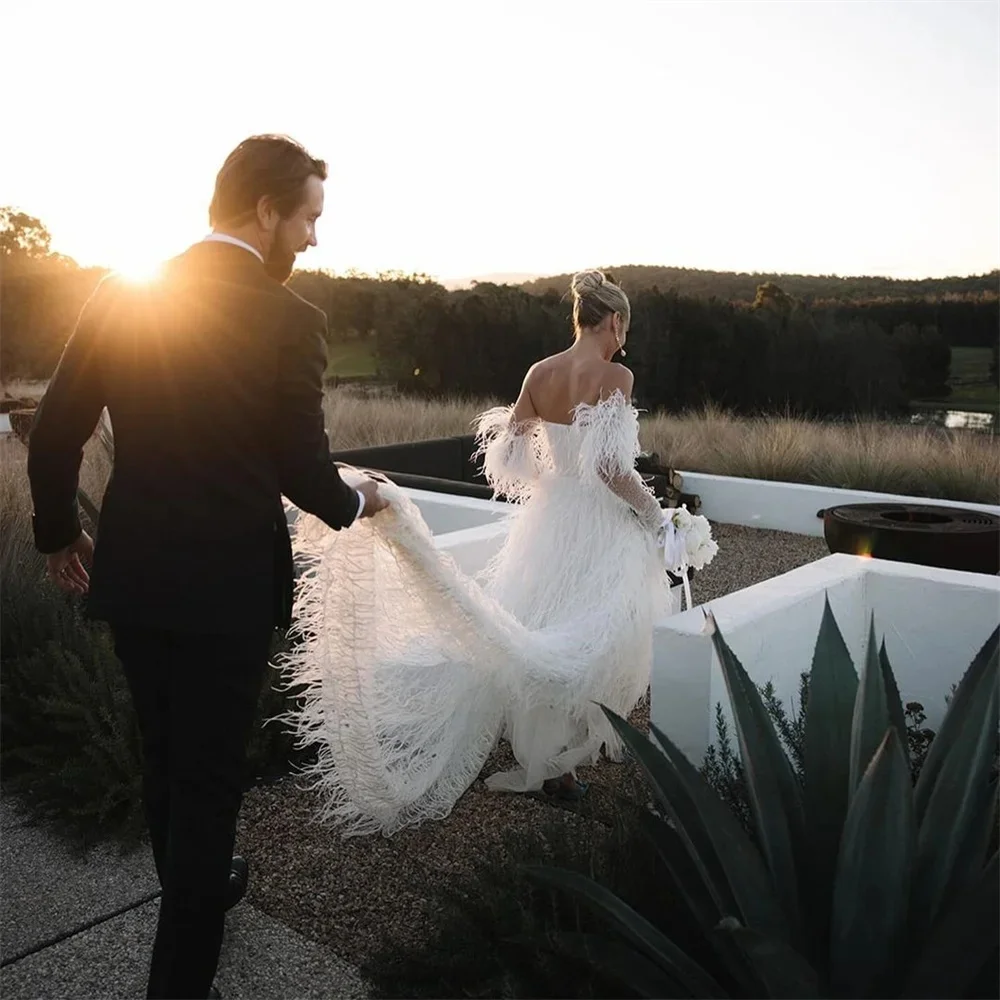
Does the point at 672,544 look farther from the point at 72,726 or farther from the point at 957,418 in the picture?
the point at 957,418

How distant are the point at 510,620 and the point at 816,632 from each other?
1.39m

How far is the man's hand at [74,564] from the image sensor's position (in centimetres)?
251

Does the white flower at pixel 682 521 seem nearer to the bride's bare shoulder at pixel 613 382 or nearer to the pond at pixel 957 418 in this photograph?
the bride's bare shoulder at pixel 613 382

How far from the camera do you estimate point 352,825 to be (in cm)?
351

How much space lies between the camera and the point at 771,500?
9.51 metres

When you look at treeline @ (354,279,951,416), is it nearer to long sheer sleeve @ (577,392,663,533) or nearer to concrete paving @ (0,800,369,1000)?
long sheer sleeve @ (577,392,663,533)

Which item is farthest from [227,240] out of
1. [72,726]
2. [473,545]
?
[473,545]

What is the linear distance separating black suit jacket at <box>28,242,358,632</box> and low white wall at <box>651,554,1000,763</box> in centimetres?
164

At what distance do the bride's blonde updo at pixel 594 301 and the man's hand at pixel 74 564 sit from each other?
2.06 metres

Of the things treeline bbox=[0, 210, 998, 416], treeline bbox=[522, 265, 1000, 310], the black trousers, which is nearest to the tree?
treeline bbox=[0, 210, 998, 416]

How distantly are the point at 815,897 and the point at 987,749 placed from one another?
1.62 ft

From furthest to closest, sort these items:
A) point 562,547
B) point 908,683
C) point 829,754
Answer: point 908,683
point 562,547
point 829,754

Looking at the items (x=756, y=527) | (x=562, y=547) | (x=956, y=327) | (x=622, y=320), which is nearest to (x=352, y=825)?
(x=562, y=547)

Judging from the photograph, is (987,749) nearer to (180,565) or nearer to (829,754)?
(829,754)
